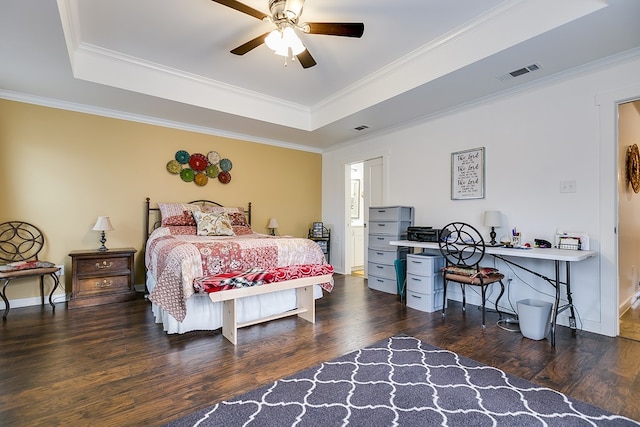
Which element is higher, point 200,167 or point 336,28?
point 336,28

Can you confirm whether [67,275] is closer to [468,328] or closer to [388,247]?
[388,247]

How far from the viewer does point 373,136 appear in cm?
514

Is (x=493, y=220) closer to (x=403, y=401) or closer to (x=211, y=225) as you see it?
(x=403, y=401)

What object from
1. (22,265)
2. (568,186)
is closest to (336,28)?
(568,186)

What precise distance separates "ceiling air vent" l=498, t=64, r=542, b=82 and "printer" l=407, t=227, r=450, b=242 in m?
1.74

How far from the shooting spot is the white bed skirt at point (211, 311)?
9.00 feet

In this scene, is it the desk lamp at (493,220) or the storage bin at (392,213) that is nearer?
the desk lamp at (493,220)

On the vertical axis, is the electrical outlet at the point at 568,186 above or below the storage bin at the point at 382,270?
above

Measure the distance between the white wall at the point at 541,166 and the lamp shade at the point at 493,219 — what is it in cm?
17

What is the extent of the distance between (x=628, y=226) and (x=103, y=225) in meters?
6.20

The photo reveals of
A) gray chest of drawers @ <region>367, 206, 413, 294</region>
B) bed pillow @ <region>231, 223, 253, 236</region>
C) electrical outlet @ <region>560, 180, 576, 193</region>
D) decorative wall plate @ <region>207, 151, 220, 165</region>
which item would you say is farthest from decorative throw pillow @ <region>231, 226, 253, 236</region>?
electrical outlet @ <region>560, 180, 576, 193</region>

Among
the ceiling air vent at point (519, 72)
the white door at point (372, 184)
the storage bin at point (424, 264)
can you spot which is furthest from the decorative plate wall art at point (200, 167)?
the ceiling air vent at point (519, 72)

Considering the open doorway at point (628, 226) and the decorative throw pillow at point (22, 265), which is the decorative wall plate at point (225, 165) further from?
the open doorway at point (628, 226)

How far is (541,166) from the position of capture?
3225mm
